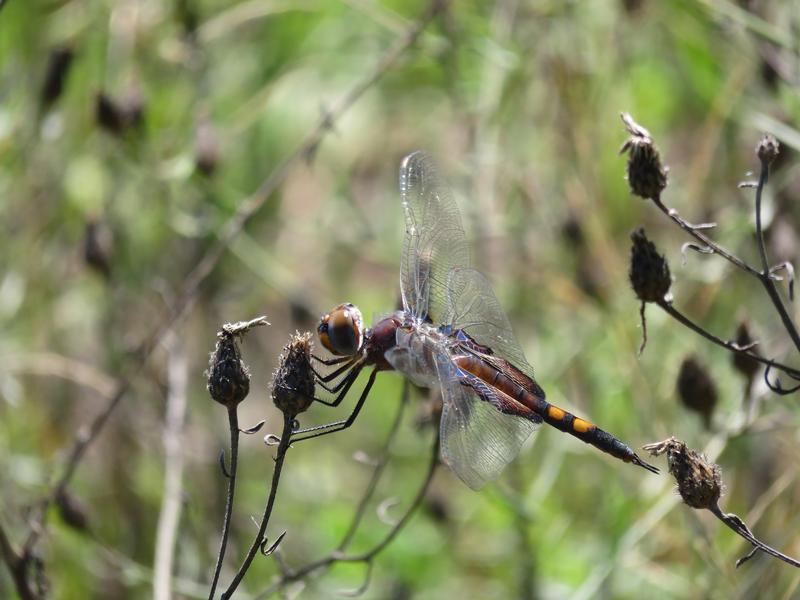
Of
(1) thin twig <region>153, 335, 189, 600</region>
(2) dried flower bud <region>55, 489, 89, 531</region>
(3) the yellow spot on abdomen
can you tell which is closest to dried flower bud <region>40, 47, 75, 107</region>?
(1) thin twig <region>153, 335, 189, 600</region>

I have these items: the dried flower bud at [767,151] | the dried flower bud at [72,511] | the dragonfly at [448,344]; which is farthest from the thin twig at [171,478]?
the dried flower bud at [767,151]

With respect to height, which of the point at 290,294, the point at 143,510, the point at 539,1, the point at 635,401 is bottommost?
the point at 143,510

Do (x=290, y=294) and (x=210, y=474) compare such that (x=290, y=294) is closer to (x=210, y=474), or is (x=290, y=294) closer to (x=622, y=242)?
(x=210, y=474)

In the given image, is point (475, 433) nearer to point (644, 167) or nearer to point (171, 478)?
point (644, 167)

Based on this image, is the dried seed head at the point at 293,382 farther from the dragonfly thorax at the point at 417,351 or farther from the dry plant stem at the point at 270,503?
the dragonfly thorax at the point at 417,351

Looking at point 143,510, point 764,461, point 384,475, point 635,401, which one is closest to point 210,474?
point 143,510

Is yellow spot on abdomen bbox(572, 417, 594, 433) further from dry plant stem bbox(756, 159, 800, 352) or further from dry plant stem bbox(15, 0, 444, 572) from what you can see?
dry plant stem bbox(15, 0, 444, 572)

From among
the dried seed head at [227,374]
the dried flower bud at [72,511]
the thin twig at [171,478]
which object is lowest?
the dried flower bud at [72,511]

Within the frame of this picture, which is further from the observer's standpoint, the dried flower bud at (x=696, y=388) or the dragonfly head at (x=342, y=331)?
the dried flower bud at (x=696, y=388)
